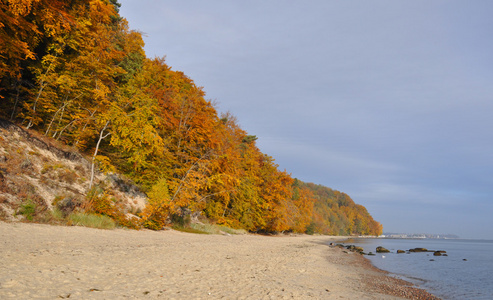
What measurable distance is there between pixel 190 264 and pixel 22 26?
15136 millimetres

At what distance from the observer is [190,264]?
9617mm

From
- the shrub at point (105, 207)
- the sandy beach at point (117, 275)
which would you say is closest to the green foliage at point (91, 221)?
the shrub at point (105, 207)

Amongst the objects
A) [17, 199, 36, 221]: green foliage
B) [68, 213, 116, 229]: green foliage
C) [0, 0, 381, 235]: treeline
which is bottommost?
[68, 213, 116, 229]: green foliage

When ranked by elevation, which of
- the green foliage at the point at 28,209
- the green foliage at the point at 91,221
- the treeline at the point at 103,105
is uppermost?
the treeline at the point at 103,105

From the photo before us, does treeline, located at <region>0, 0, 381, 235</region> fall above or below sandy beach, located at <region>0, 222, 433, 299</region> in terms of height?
above

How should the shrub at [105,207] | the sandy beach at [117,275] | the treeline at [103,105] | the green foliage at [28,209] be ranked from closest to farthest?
the sandy beach at [117,275] < the green foliage at [28,209] < the treeline at [103,105] < the shrub at [105,207]

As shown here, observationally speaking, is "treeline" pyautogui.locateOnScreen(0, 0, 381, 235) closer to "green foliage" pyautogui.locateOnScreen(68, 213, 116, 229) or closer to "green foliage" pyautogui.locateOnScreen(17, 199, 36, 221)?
"green foliage" pyautogui.locateOnScreen(68, 213, 116, 229)

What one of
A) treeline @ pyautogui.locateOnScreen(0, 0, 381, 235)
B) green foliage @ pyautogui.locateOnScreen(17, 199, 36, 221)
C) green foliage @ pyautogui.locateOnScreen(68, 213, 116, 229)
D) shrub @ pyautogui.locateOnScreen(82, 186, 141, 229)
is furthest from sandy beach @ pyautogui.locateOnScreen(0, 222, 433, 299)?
treeline @ pyautogui.locateOnScreen(0, 0, 381, 235)

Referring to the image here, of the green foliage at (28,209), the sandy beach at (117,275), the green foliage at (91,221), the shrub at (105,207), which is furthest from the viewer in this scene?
the shrub at (105,207)

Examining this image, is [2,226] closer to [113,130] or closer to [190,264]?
[190,264]

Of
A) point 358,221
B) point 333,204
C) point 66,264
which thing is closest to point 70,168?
point 66,264

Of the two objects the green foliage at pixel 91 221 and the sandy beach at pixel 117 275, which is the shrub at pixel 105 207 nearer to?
the green foliage at pixel 91 221

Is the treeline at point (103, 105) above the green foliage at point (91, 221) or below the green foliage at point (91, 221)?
above

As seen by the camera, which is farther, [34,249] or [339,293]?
[339,293]
